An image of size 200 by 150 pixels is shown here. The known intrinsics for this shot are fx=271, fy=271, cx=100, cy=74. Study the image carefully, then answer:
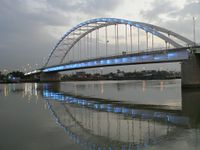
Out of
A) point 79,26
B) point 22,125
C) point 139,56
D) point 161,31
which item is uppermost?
point 79,26

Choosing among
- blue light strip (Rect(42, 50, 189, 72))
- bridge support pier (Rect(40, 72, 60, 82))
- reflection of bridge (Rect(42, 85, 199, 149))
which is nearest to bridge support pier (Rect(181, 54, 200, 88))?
blue light strip (Rect(42, 50, 189, 72))

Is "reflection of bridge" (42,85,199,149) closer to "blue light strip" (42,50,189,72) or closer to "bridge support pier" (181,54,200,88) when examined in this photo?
"bridge support pier" (181,54,200,88)

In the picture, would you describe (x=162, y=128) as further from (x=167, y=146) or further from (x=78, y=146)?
(x=78, y=146)

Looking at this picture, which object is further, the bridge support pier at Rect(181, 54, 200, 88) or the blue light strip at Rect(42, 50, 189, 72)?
the blue light strip at Rect(42, 50, 189, 72)

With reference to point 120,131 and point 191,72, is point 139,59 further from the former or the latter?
point 120,131

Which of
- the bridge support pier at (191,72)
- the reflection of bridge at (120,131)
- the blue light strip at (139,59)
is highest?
the blue light strip at (139,59)

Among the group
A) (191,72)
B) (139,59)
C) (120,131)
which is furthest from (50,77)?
(120,131)

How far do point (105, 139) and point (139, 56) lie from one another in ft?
142

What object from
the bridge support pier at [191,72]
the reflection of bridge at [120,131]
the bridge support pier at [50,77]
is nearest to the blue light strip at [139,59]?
the bridge support pier at [191,72]

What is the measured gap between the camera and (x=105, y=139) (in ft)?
30.4

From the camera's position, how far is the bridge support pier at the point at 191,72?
38.8 m

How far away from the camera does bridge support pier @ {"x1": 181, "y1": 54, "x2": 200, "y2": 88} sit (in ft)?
127

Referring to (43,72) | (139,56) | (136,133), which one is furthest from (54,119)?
(43,72)

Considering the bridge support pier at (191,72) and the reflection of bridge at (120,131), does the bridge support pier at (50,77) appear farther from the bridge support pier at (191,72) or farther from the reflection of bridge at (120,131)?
the reflection of bridge at (120,131)
